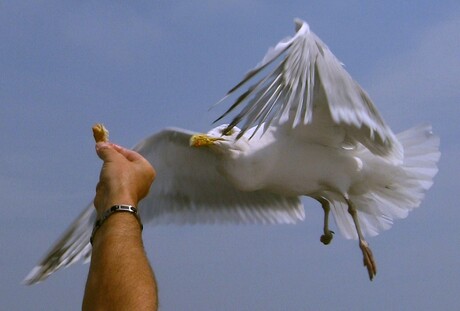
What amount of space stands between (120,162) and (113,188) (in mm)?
102

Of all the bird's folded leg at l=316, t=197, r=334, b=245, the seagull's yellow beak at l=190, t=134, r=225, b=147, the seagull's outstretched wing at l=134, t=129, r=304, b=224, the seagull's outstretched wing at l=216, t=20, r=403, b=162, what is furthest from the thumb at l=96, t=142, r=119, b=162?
the bird's folded leg at l=316, t=197, r=334, b=245

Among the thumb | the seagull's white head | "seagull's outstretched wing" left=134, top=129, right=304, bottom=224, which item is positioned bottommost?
"seagull's outstretched wing" left=134, top=129, right=304, bottom=224

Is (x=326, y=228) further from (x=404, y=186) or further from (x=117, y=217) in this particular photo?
(x=117, y=217)

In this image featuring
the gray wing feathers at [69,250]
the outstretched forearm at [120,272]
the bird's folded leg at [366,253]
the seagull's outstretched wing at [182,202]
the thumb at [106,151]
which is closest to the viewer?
the outstretched forearm at [120,272]

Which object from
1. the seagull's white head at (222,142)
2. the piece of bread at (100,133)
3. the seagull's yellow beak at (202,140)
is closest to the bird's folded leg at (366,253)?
the seagull's white head at (222,142)

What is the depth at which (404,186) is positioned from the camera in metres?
4.40

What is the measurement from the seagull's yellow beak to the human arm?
8.77ft

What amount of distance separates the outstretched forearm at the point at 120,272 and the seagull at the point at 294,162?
6.09ft

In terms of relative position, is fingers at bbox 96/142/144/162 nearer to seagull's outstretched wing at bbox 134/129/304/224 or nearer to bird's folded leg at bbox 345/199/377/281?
bird's folded leg at bbox 345/199/377/281

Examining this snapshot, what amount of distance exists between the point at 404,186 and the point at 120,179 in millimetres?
3382

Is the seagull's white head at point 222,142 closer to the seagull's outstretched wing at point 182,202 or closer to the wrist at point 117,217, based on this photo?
the seagull's outstretched wing at point 182,202

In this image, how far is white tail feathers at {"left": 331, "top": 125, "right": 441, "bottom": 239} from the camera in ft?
14.2

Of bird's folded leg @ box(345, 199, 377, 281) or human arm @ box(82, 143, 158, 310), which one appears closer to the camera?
human arm @ box(82, 143, 158, 310)

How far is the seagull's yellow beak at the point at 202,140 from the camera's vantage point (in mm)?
3854
